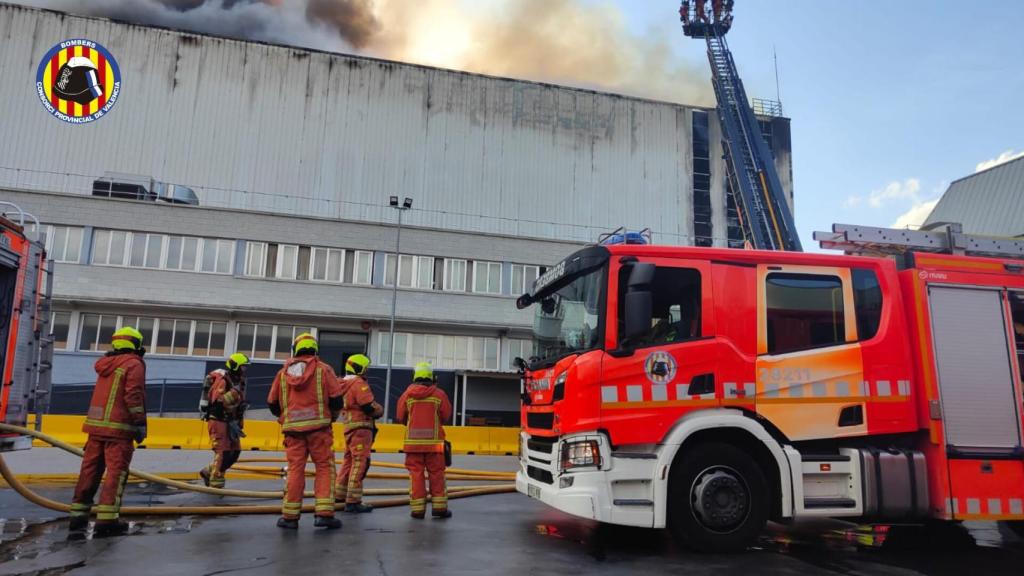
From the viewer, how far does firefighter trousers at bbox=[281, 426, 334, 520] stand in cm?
655

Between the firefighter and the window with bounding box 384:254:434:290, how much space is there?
828 inches

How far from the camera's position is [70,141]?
3350cm

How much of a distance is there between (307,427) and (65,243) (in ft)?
90.1

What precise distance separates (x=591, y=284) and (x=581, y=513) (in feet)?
6.79

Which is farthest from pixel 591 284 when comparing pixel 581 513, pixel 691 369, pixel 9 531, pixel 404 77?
pixel 404 77

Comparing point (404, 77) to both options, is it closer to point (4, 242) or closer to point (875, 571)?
point (4, 242)

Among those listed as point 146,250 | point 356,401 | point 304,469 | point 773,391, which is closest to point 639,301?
point 773,391

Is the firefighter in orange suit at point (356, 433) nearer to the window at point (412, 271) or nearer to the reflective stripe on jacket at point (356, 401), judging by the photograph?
the reflective stripe on jacket at point (356, 401)

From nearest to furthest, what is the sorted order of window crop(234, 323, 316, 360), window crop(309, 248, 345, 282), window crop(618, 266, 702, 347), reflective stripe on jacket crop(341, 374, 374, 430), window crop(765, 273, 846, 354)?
window crop(618, 266, 702, 347) < window crop(765, 273, 846, 354) < reflective stripe on jacket crop(341, 374, 374, 430) < window crop(234, 323, 316, 360) < window crop(309, 248, 345, 282)

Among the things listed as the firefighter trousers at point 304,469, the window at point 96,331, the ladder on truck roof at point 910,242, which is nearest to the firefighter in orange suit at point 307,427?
the firefighter trousers at point 304,469

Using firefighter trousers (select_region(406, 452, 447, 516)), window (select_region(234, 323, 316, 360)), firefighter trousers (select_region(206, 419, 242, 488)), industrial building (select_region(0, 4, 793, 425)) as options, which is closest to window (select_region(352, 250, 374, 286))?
industrial building (select_region(0, 4, 793, 425))

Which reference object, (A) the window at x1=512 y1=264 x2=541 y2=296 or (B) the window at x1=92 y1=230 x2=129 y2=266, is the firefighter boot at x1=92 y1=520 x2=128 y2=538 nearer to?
(B) the window at x1=92 y1=230 x2=129 y2=266

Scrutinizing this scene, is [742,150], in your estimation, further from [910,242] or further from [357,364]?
[357,364]

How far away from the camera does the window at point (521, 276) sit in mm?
31853
